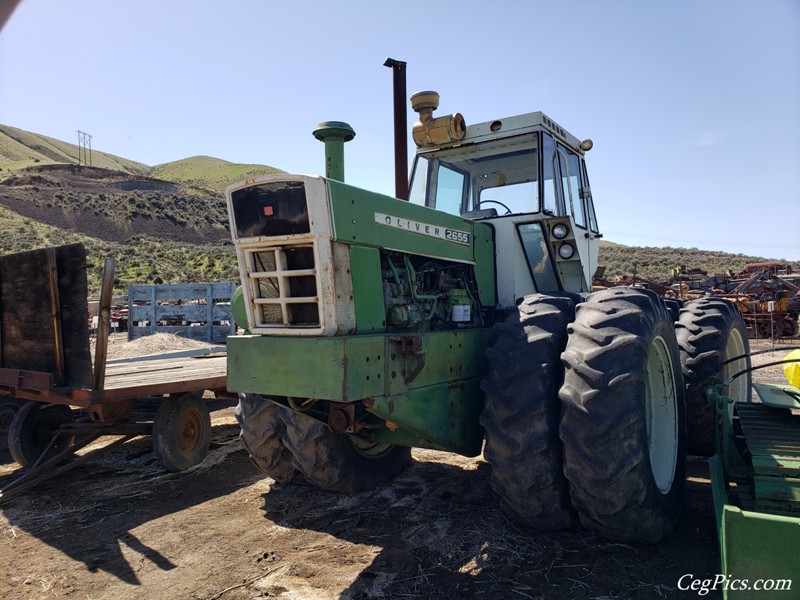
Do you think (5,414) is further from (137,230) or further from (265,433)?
(137,230)

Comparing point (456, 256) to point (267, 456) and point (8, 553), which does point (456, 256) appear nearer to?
point (267, 456)

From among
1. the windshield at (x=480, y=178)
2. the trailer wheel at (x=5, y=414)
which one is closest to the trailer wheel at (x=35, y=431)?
the trailer wheel at (x=5, y=414)

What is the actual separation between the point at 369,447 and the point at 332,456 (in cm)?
45

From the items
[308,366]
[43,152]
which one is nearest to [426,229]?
[308,366]

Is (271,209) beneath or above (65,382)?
above

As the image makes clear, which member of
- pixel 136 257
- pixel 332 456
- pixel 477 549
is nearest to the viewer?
pixel 477 549

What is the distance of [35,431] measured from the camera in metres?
5.99

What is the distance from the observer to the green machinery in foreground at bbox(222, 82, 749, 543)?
10.9 feet

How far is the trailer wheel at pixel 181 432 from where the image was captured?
5570 mm

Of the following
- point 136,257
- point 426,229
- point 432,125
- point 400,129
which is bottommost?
point 426,229

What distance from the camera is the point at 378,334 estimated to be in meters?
3.59

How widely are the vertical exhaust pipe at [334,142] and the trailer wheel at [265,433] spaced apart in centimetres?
171

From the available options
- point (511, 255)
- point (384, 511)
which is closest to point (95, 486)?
point (384, 511)

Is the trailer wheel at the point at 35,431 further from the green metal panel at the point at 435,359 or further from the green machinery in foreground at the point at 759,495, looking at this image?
the green machinery in foreground at the point at 759,495
